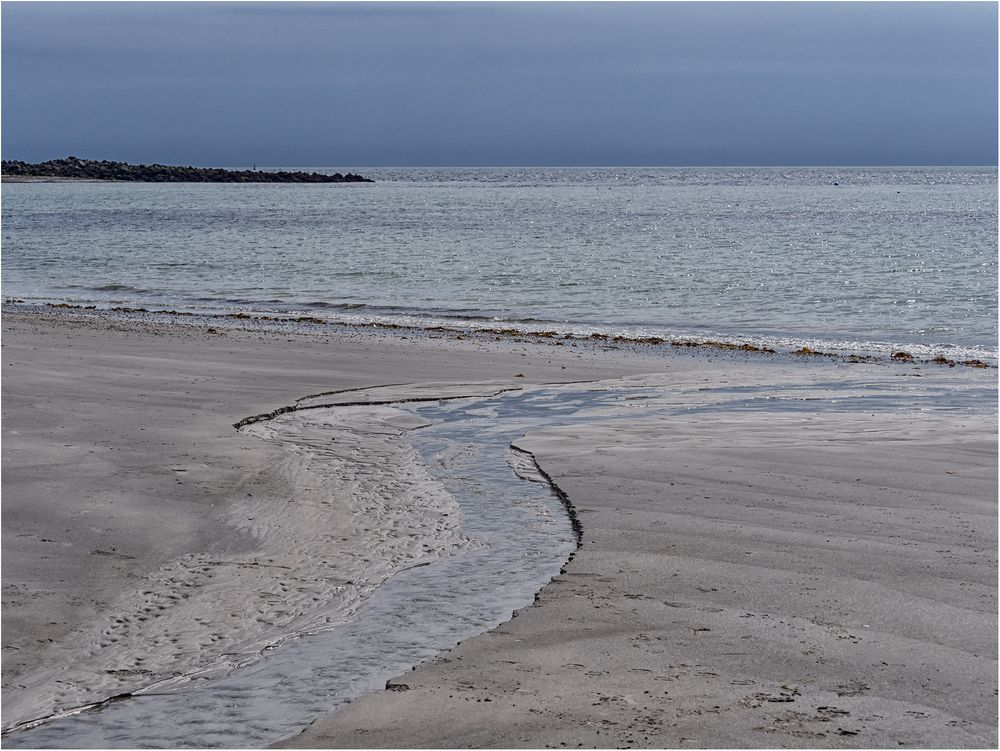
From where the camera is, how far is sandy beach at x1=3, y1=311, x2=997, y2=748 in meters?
3.81

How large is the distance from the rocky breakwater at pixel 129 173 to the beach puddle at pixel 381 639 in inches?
6080

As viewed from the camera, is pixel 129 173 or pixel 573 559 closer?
pixel 573 559

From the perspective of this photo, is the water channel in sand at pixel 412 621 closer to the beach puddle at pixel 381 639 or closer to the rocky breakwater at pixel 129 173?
the beach puddle at pixel 381 639

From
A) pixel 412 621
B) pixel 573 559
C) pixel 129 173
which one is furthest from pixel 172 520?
pixel 129 173

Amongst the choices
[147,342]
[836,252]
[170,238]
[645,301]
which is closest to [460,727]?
[147,342]

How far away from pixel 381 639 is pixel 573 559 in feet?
4.35

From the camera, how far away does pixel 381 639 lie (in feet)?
15.0

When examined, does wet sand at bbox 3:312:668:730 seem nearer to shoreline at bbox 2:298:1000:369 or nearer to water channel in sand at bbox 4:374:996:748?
water channel in sand at bbox 4:374:996:748

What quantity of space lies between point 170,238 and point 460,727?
1822 inches

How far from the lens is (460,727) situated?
3.62 meters

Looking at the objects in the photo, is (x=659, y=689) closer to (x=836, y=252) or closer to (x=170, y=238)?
(x=836, y=252)

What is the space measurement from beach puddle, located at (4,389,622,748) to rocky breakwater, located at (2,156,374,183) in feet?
507

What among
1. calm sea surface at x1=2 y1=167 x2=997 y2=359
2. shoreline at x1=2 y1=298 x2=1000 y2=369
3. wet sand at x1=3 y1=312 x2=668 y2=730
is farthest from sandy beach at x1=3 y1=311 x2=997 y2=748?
calm sea surface at x1=2 y1=167 x2=997 y2=359

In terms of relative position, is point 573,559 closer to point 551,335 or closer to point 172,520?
point 172,520
